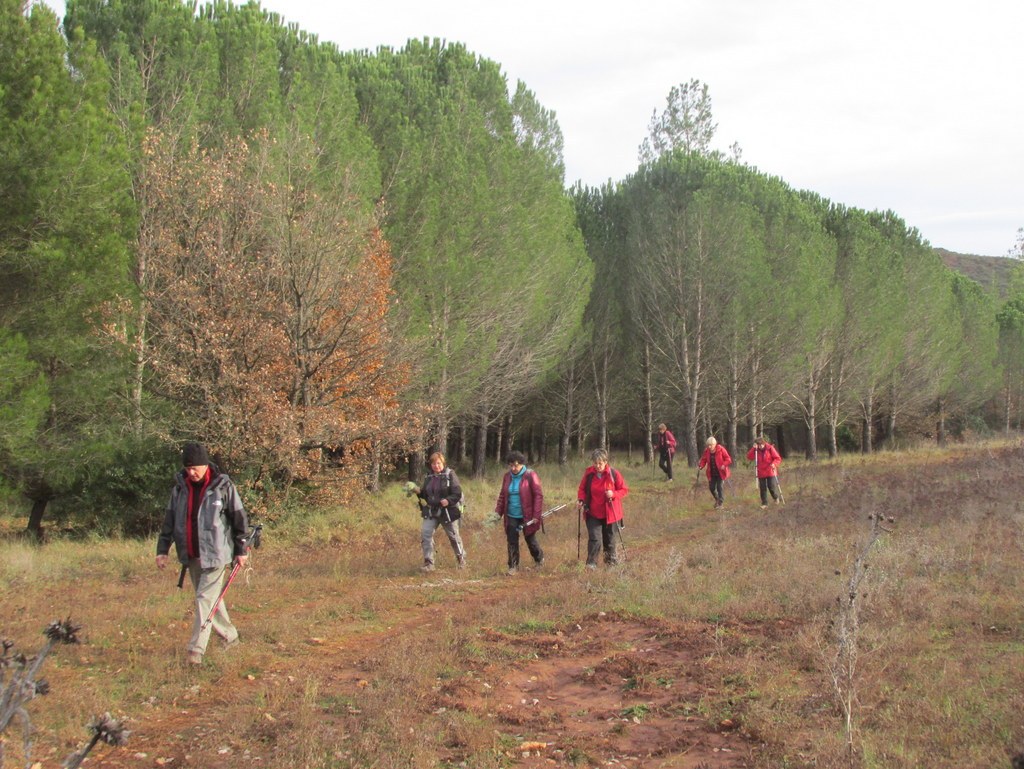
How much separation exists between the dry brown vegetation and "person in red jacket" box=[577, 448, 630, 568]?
608mm

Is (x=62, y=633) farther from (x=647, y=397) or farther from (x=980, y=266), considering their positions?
(x=980, y=266)

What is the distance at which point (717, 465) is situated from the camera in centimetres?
1739

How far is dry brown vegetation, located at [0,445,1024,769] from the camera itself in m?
4.88

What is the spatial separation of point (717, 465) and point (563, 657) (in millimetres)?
11220

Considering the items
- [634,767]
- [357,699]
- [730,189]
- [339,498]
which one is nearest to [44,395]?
[339,498]

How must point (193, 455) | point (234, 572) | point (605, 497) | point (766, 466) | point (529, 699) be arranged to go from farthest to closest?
point (766, 466) → point (605, 497) → point (234, 572) → point (193, 455) → point (529, 699)

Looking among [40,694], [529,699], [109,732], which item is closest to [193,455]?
[529,699]

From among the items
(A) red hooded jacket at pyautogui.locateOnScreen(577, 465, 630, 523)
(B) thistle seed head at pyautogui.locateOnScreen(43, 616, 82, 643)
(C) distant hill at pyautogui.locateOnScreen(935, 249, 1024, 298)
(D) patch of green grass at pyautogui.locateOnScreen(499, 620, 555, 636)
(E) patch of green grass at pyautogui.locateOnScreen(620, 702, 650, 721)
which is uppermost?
(C) distant hill at pyautogui.locateOnScreen(935, 249, 1024, 298)

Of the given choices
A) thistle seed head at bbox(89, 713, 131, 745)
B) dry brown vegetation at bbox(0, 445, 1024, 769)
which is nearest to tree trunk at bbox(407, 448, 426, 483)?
dry brown vegetation at bbox(0, 445, 1024, 769)

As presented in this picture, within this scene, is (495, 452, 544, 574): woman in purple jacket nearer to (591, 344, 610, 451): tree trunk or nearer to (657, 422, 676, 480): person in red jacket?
(657, 422, 676, 480): person in red jacket

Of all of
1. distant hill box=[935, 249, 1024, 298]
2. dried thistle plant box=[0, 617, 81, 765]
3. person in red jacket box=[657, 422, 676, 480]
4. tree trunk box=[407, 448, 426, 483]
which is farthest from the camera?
distant hill box=[935, 249, 1024, 298]

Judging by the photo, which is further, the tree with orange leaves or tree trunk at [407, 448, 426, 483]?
tree trunk at [407, 448, 426, 483]

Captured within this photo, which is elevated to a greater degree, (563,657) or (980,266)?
(980,266)

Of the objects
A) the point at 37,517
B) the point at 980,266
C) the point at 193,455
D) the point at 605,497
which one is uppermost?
the point at 980,266
